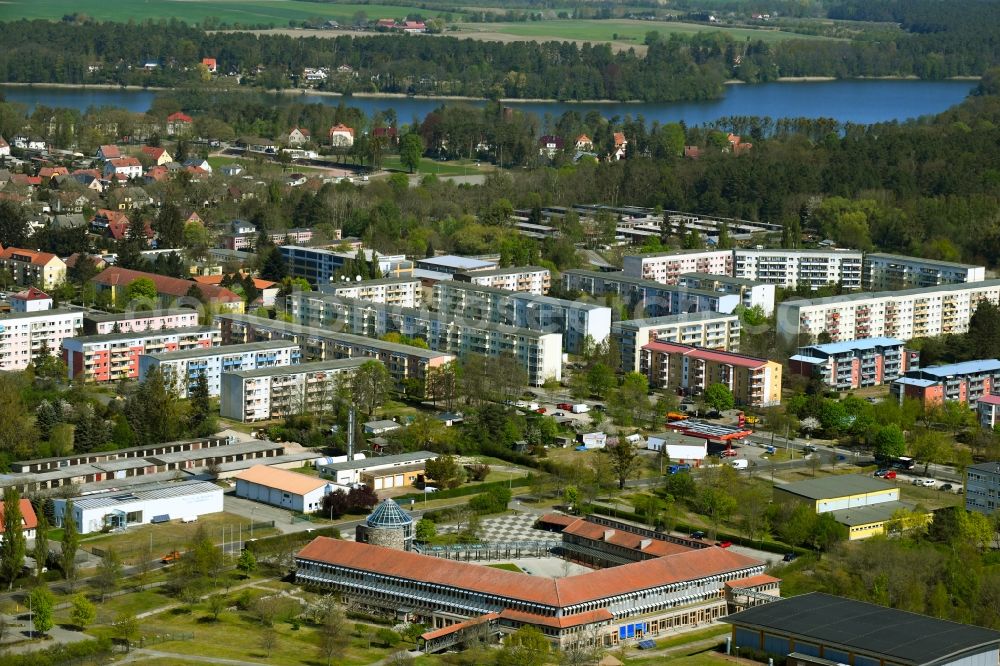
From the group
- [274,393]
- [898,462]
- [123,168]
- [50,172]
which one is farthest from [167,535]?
[123,168]

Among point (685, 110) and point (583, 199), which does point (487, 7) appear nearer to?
point (685, 110)

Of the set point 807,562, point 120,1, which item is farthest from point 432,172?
point 120,1

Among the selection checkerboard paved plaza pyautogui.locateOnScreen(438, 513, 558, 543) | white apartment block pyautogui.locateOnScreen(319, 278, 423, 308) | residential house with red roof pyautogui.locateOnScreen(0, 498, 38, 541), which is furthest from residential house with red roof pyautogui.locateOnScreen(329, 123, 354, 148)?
residential house with red roof pyautogui.locateOnScreen(0, 498, 38, 541)

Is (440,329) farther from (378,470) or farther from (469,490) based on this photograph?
(469,490)

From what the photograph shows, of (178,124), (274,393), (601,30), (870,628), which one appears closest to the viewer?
(870,628)

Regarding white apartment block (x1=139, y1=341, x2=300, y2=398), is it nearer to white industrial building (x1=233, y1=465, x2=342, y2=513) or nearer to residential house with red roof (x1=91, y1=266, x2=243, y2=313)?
residential house with red roof (x1=91, y1=266, x2=243, y2=313)

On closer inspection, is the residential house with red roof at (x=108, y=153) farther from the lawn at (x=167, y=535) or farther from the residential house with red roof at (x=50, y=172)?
the lawn at (x=167, y=535)
